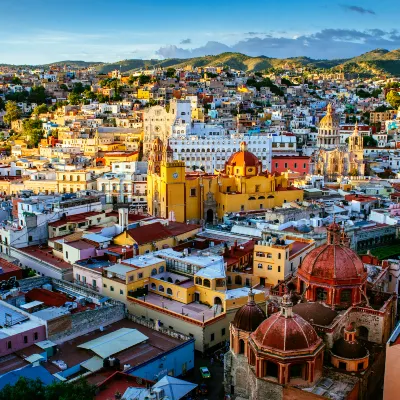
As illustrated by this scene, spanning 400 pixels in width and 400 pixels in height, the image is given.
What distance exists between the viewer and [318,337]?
2275 cm

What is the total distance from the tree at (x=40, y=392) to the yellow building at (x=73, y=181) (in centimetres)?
3856

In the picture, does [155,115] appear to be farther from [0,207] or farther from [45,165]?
[0,207]

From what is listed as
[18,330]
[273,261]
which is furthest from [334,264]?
[18,330]

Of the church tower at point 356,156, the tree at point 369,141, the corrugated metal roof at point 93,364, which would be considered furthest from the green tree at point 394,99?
the corrugated metal roof at point 93,364

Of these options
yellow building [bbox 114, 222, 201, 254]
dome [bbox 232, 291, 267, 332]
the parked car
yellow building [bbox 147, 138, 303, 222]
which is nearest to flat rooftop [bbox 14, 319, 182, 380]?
the parked car

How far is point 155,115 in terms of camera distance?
8331 centimetres

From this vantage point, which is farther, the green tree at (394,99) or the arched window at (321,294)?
the green tree at (394,99)

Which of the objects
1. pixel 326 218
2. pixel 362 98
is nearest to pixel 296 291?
pixel 326 218

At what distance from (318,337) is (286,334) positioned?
168 cm

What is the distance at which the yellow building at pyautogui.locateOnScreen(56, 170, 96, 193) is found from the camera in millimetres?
57500

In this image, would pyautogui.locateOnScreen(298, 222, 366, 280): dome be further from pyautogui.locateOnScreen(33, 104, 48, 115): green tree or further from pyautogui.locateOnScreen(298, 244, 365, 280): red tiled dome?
pyautogui.locateOnScreen(33, 104, 48, 115): green tree

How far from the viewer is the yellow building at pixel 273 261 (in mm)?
34531

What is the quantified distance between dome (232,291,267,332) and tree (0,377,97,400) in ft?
23.7

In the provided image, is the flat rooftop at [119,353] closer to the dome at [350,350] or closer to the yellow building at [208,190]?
Answer: the dome at [350,350]
